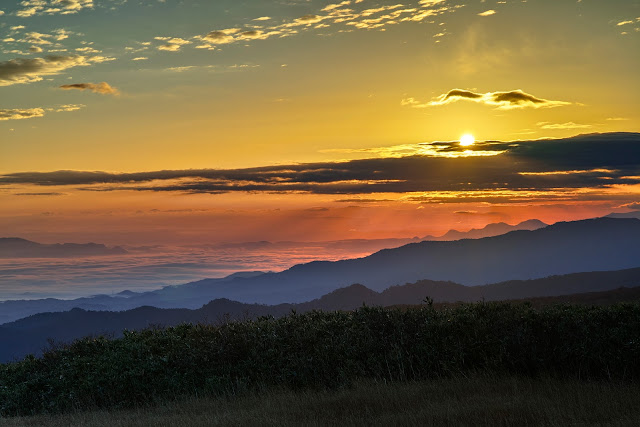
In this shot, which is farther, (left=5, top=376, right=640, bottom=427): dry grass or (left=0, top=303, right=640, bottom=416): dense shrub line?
(left=0, top=303, right=640, bottom=416): dense shrub line

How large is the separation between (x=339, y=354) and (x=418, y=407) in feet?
14.4

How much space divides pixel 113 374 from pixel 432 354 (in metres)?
9.02

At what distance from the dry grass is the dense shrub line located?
3.20ft

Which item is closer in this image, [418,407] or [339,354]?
[418,407]

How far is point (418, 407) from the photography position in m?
14.2

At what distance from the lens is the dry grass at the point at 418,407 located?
42.8ft

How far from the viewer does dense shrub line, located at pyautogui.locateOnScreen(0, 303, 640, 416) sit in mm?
16516

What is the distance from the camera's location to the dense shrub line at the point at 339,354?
16.5 m

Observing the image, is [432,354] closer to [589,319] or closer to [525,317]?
[525,317]

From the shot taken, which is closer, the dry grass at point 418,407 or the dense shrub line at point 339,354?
the dry grass at point 418,407

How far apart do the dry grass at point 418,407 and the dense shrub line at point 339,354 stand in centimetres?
Answer: 97

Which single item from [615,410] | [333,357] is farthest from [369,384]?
[615,410]

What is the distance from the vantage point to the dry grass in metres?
13.0

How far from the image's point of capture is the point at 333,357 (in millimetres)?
18281
